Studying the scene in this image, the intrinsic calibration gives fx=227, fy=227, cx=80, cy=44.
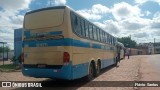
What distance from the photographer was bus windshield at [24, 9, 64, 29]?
9594 mm

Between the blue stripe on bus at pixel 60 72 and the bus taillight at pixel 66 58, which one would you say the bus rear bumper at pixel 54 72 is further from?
the bus taillight at pixel 66 58

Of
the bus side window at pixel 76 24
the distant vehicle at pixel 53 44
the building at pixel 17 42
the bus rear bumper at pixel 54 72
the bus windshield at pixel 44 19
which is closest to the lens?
the bus rear bumper at pixel 54 72

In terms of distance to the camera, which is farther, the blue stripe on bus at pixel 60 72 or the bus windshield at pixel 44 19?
the bus windshield at pixel 44 19

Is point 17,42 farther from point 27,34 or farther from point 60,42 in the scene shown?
point 60,42

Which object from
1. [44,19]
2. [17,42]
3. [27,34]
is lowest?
[27,34]

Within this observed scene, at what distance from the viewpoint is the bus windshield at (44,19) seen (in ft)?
31.5

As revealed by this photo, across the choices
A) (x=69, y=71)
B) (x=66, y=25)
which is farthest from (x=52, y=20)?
(x=69, y=71)

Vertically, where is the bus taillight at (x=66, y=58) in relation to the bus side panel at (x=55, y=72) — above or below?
above

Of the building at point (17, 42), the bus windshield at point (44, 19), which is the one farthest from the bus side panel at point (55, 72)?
the building at point (17, 42)

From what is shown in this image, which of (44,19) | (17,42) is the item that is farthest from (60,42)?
(17,42)

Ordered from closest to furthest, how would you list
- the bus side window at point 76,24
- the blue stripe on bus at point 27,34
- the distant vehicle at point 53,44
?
the distant vehicle at point 53,44
the bus side window at point 76,24
the blue stripe on bus at point 27,34

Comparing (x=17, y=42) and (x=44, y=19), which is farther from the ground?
(x=44, y=19)

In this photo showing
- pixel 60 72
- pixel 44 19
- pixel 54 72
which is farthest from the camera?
pixel 44 19

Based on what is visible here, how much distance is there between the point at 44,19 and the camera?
9.90 meters
